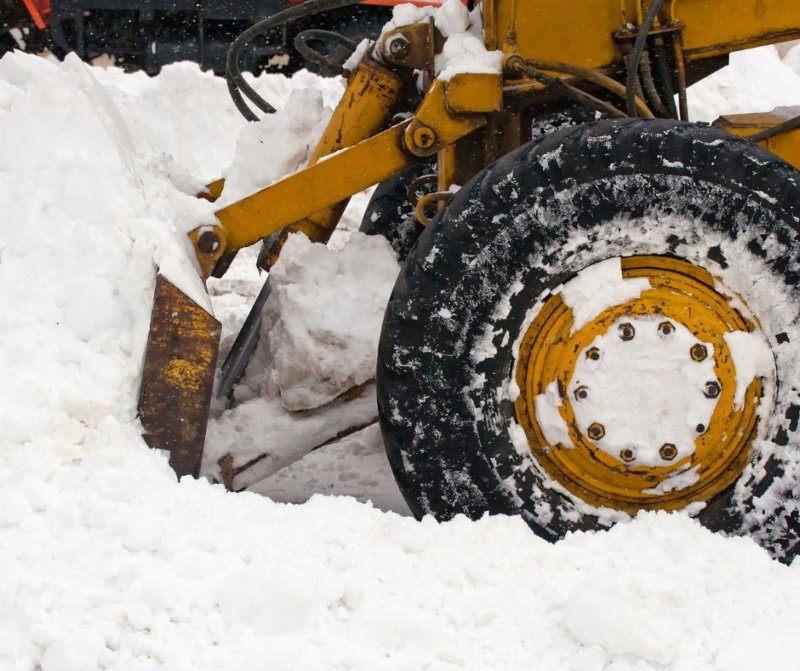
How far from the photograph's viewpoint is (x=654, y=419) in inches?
108

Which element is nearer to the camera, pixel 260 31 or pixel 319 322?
pixel 319 322

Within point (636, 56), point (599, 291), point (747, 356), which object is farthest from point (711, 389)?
point (636, 56)

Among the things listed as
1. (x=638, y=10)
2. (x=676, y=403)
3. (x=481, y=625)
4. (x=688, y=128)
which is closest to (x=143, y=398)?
(x=481, y=625)

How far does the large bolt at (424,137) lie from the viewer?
322 centimetres

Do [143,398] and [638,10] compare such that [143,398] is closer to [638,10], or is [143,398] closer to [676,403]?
[676,403]

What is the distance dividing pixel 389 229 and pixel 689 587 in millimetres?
2311

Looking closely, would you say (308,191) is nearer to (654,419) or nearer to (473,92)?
(473,92)

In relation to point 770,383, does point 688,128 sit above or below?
above

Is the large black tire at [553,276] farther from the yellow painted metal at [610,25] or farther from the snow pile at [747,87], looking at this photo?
the snow pile at [747,87]

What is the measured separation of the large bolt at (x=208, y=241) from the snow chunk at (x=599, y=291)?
3.67 feet

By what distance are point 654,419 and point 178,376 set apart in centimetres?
117

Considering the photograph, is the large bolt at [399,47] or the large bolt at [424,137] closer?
the large bolt at [424,137]

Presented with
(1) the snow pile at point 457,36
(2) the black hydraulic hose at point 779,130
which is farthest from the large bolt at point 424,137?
(2) the black hydraulic hose at point 779,130

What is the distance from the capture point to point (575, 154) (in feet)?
8.91
